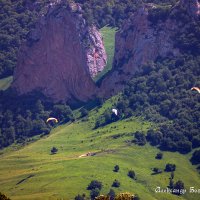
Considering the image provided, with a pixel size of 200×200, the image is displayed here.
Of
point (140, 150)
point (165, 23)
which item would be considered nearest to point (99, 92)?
point (165, 23)

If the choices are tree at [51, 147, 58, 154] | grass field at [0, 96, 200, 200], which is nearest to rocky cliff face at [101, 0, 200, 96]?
grass field at [0, 96, 200, 200]

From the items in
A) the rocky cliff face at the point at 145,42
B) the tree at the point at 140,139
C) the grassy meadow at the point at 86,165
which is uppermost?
the rocky cliff face at the point at 145,42

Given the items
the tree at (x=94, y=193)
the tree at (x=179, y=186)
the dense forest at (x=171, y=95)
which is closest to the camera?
the tree at (x=179, y=186)

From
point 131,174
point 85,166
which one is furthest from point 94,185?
point 85,166

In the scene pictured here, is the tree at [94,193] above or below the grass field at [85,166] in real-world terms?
above

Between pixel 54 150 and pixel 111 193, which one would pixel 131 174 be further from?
pixel 54 150

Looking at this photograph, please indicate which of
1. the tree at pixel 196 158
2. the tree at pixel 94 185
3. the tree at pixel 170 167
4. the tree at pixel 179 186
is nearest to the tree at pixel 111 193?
A: the tree at pixel 94 185

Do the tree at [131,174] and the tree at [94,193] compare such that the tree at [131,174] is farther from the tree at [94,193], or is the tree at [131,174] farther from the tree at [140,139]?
the tree at [140,139]
